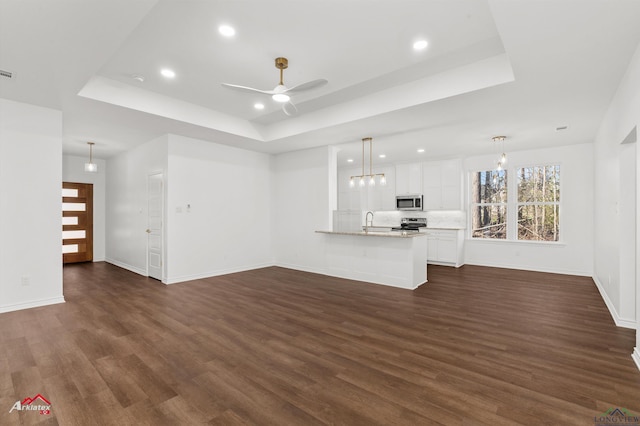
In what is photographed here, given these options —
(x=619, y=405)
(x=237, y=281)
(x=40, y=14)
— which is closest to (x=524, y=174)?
(x=619, y=405)

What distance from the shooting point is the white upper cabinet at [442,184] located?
807 cm

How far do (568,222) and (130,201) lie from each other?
1025 centimetres

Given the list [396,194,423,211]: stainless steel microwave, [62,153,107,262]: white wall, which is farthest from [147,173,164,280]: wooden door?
[396,194,423,211]: stainless steel microwave

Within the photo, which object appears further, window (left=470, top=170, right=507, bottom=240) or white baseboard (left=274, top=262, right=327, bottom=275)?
window (left=470, top=170, right=507, bottom=240)

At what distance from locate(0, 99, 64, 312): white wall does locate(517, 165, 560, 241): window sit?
368 inches

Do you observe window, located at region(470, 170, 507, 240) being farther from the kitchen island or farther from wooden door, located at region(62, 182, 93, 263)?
wooden door, located at region(62, 182, 93, 263)

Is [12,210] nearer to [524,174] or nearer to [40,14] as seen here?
[40,14]

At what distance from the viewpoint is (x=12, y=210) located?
13.8 feet

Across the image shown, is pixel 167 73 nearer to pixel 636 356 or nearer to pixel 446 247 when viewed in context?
pixel 636 356

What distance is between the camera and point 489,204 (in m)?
7.89

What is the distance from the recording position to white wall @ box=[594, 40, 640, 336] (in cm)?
306

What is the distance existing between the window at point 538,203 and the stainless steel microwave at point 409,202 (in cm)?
239

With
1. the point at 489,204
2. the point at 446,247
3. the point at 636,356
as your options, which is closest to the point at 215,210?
the point at 446,247

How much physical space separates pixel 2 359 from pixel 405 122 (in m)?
5.68
